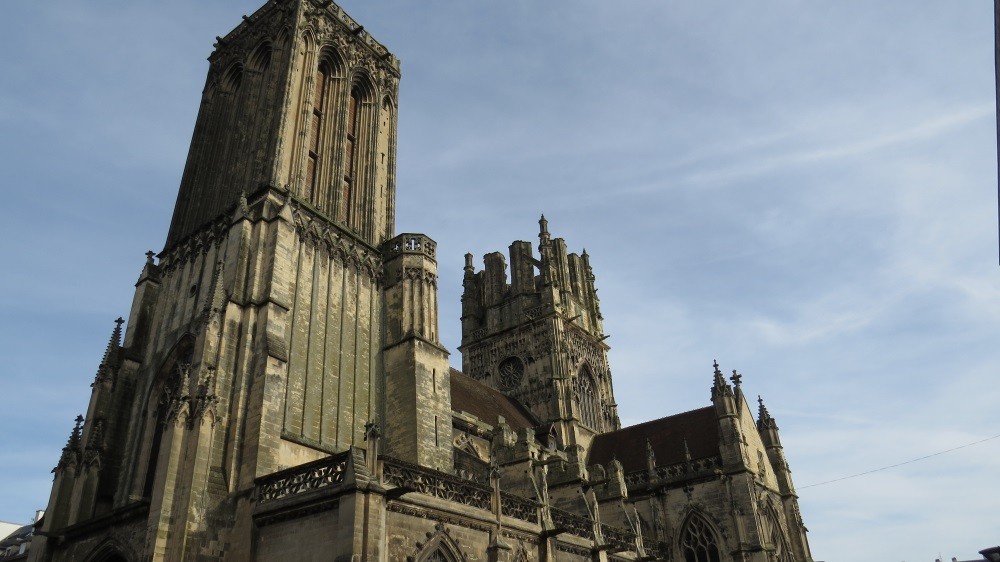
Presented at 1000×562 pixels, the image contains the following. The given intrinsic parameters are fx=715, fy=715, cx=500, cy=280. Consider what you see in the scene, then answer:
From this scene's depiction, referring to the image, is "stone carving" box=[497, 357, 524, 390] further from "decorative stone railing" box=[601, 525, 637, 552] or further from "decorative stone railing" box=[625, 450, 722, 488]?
"decorative stone railing" box=[601, 525, 637, 552]

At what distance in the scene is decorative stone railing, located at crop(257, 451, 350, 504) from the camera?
1402cm

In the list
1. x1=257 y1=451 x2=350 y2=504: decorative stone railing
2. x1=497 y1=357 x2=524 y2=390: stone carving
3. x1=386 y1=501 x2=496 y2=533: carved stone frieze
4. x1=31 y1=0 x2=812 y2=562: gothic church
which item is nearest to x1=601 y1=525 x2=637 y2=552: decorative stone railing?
x1=31 y1=0 x2=812 y2=562: gothic church

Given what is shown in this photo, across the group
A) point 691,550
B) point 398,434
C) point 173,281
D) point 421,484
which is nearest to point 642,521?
point 691,550

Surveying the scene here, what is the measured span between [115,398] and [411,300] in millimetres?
8712

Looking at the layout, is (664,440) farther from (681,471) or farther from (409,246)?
(409,246)

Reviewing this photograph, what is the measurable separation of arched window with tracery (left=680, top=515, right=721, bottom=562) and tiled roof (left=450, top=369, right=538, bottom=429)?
781 centimetres

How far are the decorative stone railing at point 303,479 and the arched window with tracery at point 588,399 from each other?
2569 cm

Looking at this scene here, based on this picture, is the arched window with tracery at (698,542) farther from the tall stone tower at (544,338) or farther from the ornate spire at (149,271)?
the ornate spire at (149,271)

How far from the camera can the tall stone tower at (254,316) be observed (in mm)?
15719

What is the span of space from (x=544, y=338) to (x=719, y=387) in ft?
38.9

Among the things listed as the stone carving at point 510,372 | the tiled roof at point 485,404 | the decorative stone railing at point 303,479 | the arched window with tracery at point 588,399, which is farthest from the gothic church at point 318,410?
the stone carving at point 510,372

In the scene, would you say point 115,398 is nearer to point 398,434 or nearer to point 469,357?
point 398,434

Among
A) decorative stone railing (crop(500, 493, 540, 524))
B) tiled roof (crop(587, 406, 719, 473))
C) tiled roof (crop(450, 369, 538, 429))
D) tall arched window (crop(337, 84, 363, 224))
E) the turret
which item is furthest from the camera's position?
tiled roof (crop(587, 406, 719, 473))

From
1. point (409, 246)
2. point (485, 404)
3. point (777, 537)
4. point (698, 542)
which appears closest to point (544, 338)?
point (485, 404)
